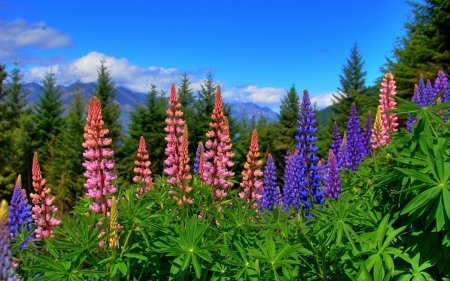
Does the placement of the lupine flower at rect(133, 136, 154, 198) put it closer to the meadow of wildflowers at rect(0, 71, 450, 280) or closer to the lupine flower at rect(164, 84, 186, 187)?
the lupine flower at rect(164, 84, 186, 187)

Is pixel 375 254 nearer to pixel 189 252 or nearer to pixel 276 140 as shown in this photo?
pixel 189 252

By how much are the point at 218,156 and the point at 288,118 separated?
23.1m

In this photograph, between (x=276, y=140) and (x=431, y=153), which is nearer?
(x=431, y=153)

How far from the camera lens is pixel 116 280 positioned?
216 cm

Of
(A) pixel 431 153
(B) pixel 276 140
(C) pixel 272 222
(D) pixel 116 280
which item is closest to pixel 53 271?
(D) pixel 116 280

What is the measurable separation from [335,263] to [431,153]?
95 cm

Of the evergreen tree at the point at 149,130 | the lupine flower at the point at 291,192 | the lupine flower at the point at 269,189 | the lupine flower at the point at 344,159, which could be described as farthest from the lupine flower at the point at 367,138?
the evergreen tree at the point at 149,130

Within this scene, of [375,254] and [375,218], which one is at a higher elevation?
[375,218]

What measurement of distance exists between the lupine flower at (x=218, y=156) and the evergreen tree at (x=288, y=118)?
21.2m

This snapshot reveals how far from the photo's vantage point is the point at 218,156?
3703 mm

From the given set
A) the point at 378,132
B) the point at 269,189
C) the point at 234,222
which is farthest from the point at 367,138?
the point at 234,222

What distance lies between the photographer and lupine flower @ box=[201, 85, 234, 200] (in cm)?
343

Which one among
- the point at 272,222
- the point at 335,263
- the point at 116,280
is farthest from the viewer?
the point at 272,222

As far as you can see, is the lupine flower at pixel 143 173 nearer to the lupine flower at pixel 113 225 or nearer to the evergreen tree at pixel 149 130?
the lupine flower at pixel 113 225
